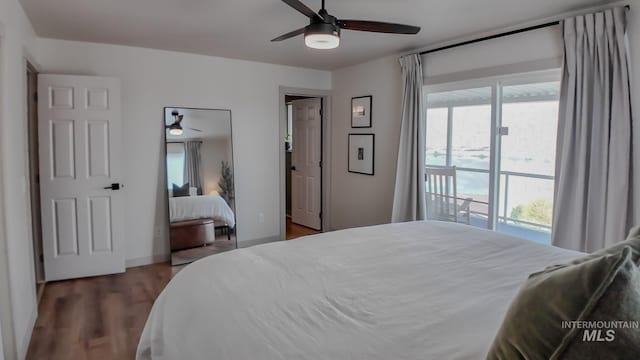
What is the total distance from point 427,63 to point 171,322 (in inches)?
149

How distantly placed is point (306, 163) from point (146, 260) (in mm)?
2731

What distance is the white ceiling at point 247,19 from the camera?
2980mm

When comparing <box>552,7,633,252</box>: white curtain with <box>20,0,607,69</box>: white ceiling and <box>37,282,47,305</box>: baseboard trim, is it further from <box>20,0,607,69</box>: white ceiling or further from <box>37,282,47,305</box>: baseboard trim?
<box>37,282,47,305</box>: baseboard trim

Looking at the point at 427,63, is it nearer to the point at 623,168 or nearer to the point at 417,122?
the point at 417,122

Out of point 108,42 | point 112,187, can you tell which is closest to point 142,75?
point 108,42

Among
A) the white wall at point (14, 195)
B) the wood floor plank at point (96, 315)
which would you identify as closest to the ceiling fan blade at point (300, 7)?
the white wall at point (14, 195)

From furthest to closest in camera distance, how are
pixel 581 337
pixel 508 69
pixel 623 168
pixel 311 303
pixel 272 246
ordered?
pixel 508 69, pixel 623 168, pixel 272 246, pixel 311 303, pixel 581 337

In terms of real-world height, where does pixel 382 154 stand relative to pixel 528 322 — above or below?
above

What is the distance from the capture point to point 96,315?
3.21 meters

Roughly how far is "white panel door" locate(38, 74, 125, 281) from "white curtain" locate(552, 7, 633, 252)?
4.19 m

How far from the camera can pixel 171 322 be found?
154 centimetres

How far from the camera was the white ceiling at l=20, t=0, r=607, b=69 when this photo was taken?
9.78 ft

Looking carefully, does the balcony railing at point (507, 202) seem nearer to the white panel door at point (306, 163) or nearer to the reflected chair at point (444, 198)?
the reflected chair at point (444, 198)

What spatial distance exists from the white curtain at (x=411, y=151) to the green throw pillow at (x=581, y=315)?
11.4 feet
